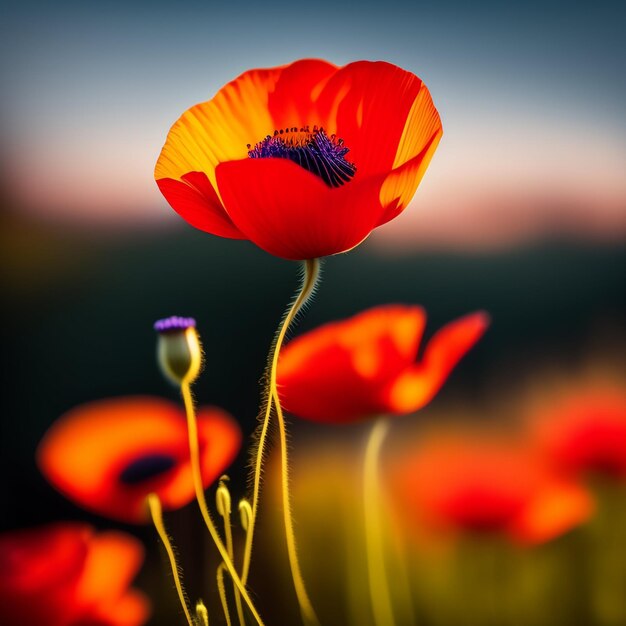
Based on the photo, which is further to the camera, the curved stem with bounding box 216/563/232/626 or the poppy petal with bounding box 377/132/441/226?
the curved stem with bounding box 216/563/232/626

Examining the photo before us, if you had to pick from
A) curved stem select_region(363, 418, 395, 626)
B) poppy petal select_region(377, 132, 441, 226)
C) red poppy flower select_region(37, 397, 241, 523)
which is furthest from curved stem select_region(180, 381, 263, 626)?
poppy petal select_region(377, 132, 441, 226)

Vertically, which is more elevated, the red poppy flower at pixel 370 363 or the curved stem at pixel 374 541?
the red poppy flower at pixel 370 363

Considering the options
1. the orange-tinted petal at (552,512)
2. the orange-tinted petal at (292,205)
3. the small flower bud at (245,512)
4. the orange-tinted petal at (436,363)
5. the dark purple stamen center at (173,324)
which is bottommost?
the orange-tinted petal at (552,512)

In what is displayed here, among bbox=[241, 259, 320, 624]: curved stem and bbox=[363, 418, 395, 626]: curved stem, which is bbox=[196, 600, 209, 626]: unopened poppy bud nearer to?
bbox=[241, 259, 320, 624]: curved stem

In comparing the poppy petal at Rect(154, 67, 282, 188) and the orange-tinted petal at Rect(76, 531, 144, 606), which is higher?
the poppy petal at Rect(154, 67, 282, 188)

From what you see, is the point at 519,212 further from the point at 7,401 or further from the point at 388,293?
the point at 7,401

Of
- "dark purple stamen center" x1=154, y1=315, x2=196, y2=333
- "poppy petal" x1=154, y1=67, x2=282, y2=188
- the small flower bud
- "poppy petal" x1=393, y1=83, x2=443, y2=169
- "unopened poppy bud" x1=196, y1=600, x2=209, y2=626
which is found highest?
"poppy petal" x1=154, y1=67, x2=282, y2=188

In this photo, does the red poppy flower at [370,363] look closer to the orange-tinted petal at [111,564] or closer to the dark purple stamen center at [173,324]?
the dark purple stamen center at [173,324]

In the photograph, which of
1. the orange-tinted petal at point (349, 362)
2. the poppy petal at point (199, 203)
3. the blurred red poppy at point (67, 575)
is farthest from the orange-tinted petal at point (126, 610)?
the poppy petal at point (199, 203)

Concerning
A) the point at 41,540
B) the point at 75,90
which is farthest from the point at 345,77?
the point at 41,540
